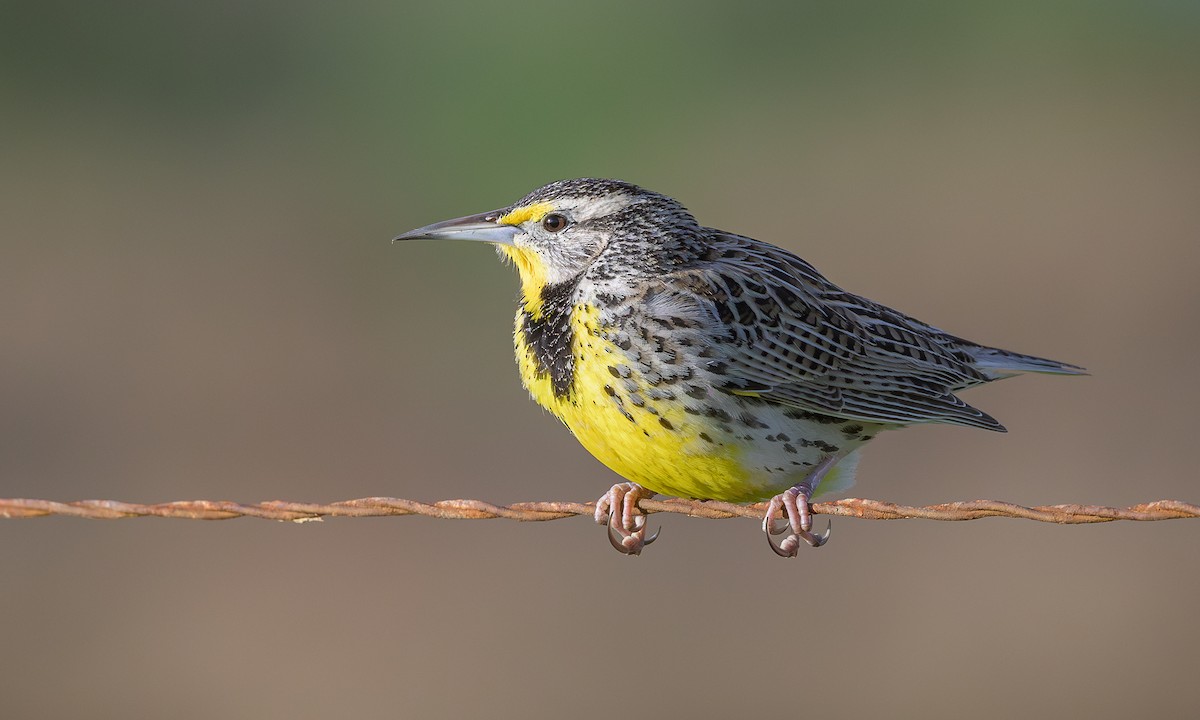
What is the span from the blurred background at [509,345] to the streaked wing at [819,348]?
3058 mm

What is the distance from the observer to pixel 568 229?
396cm

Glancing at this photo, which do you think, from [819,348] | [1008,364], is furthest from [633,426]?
[1008,364]

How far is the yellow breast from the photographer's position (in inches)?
136

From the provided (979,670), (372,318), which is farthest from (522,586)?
(372,318)

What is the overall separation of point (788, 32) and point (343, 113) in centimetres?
Answer: 396

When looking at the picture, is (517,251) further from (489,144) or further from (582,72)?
(582,72)

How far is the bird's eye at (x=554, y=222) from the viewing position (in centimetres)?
396

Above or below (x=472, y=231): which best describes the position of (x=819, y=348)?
below

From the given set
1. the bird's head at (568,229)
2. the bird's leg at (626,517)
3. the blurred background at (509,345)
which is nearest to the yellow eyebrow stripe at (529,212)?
the bird's head at (568,229)

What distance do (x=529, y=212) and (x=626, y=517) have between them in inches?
31.1

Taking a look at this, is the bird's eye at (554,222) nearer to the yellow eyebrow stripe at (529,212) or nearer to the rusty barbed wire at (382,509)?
the yellow eyebrow stripe at (529,212)

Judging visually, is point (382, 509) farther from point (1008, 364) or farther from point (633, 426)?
point (1008, 364)

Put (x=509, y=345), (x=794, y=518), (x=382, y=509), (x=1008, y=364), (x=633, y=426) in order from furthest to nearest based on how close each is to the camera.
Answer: (x=509, y=345), (x=1008, y=364), (x=794, y=518), (x=633, y=426), (x=382, y=509)

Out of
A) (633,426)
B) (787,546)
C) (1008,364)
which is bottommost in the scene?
(787,546)
